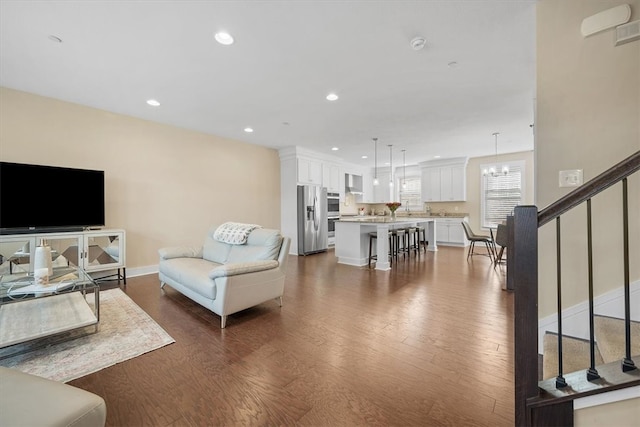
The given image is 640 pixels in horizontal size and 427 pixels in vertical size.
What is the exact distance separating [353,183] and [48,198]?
24.2 feet

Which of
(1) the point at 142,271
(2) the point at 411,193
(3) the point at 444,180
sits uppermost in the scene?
(3) the point at 444,180

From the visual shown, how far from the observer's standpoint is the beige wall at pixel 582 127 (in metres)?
1.73

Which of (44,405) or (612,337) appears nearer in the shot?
(44,405)

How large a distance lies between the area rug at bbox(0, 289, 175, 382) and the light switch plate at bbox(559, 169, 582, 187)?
11.1 ft

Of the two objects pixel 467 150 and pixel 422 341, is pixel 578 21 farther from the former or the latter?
pixel 467 150

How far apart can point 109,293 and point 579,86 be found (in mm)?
5386

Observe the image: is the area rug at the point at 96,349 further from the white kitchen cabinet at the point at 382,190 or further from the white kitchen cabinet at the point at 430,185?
the white kitchen cabinet at the point at 382,190

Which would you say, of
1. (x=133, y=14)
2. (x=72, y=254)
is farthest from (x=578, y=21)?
(x=72, y=254)

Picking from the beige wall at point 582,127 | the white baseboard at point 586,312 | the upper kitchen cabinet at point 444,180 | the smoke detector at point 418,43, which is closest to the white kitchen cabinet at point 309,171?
the upper kitchen cabinet at point 444,180

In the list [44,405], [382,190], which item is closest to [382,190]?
[382,190]

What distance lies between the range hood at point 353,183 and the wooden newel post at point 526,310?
24.2 ft

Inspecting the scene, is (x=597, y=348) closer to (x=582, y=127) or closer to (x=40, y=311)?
(x=582, y=127)

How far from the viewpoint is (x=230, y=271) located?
2.51m

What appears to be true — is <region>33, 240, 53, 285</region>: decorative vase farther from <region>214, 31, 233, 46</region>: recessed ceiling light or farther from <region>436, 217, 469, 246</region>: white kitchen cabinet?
<region>436, 217, 469, 246</region>: white kitchen cabinet
